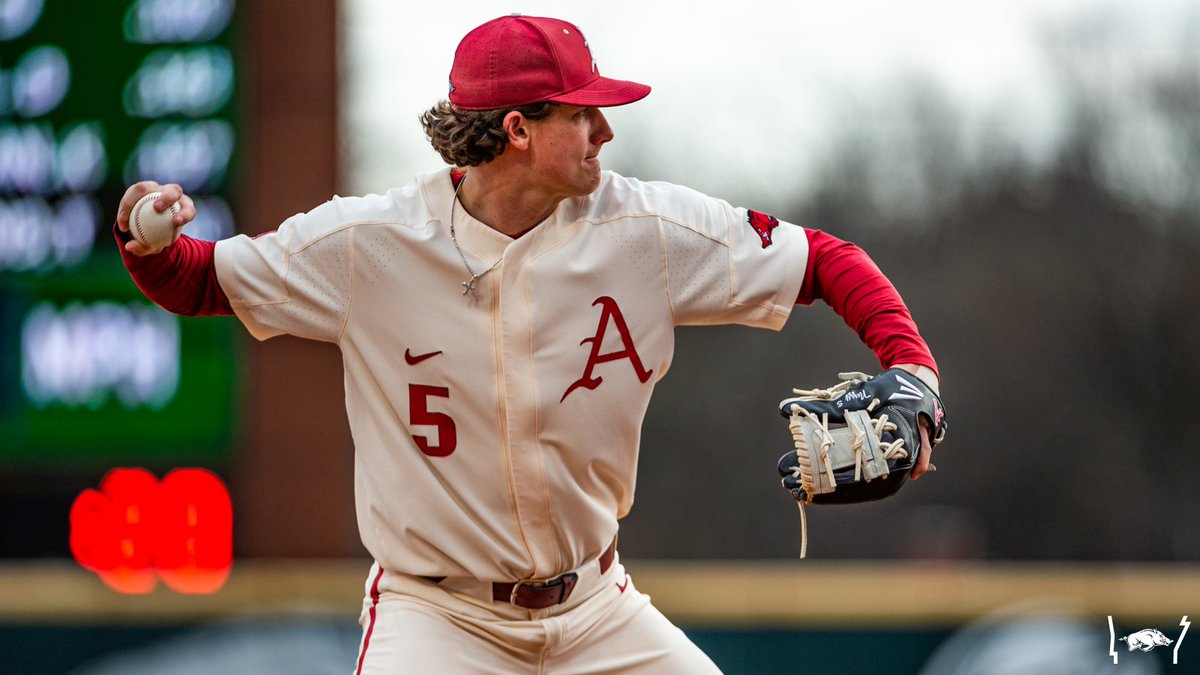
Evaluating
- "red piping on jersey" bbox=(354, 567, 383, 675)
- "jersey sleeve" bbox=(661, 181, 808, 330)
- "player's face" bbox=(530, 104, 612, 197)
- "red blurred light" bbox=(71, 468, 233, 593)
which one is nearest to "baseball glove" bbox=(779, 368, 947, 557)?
"jersey sleeve" bbox=(661, 181, 808, 330)

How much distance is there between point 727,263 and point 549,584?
2.29 ft

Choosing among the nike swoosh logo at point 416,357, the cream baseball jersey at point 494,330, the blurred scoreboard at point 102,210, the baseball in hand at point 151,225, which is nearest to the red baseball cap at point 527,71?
the cream baseball jersey at point 494,330

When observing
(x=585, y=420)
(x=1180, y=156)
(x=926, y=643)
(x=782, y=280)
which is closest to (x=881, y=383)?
(x=782, y=280)

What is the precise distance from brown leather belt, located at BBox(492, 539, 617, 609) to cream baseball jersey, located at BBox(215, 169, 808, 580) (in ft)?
0.06

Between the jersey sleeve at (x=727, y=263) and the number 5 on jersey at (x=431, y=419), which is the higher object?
the jersey sleeve at (x=727, y=263)

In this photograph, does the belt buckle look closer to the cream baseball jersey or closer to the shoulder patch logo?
the cream baseball jersey

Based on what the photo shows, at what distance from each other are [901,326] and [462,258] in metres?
Result: 0.82

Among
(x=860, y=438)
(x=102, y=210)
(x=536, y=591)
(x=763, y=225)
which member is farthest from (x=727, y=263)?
(x=102, y=210)

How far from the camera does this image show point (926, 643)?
5910 mm

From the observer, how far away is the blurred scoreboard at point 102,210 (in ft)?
20.6

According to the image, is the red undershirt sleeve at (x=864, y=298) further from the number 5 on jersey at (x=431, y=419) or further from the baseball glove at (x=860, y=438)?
the number 5 on jersey at (x=431, y=419)

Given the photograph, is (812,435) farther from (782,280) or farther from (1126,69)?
(1126,69)

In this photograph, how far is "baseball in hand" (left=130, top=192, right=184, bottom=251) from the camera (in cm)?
288

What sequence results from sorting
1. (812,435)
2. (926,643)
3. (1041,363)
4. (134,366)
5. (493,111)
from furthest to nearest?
(1041,363) < (134,366) < (926,643) < (493,111) < (812,435)
